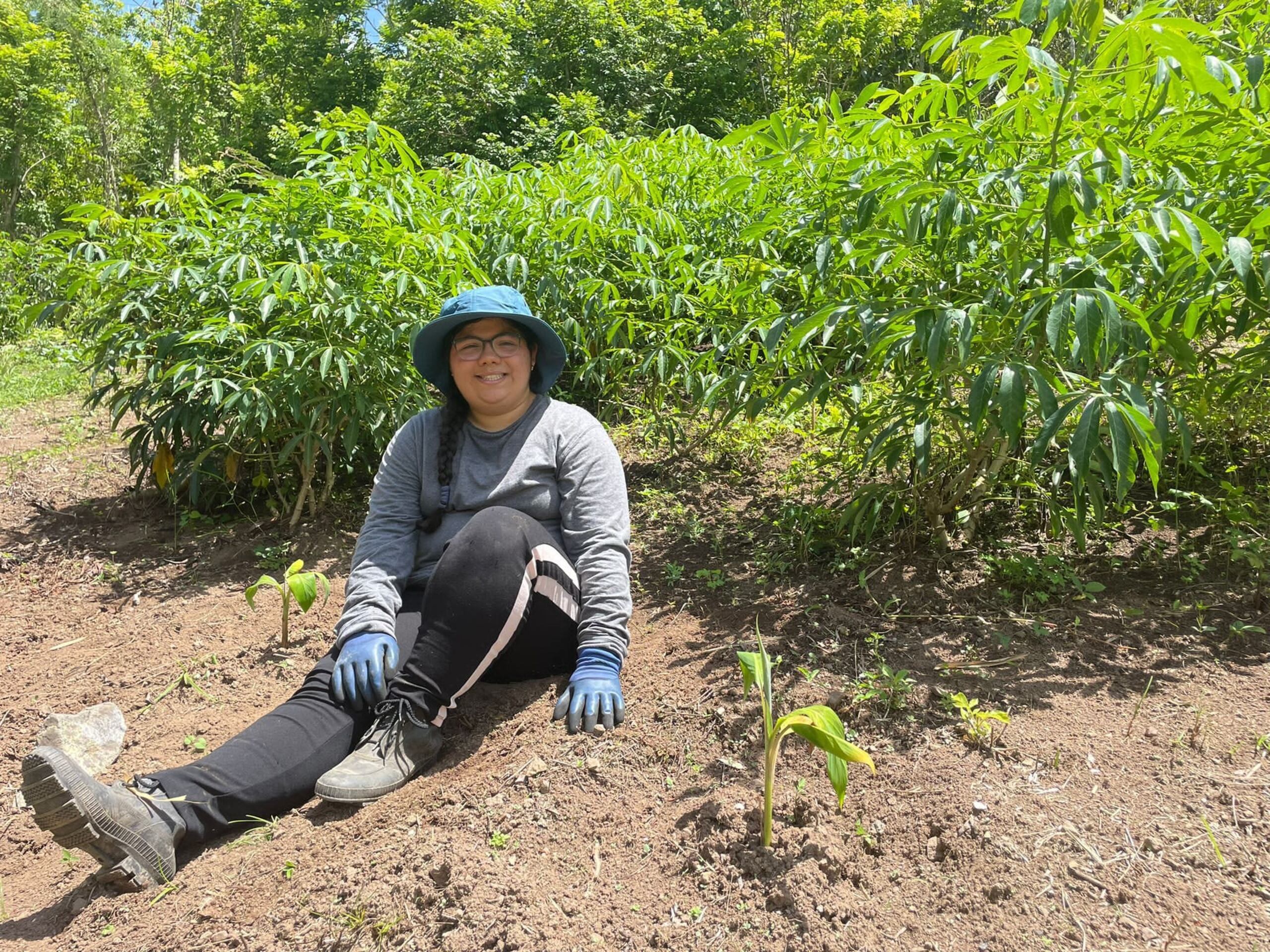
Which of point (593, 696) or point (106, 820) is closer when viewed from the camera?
point (106, 820)

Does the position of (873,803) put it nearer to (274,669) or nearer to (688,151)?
(274,669)

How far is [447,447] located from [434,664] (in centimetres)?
56

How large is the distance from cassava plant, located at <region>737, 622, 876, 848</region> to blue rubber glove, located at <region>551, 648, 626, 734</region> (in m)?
0.41

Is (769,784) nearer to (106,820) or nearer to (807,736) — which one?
(807,736)

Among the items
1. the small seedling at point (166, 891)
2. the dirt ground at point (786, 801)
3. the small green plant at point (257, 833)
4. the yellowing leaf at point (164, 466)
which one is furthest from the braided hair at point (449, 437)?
the yellowing leaf at point (164, 466)

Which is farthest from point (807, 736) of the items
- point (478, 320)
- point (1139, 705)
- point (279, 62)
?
point (279, 62)

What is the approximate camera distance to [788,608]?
2.19 m

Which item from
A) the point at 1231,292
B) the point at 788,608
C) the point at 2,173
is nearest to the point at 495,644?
the point at 788,608

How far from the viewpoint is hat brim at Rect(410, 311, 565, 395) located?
1982 mm

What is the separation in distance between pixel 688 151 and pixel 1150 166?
6.23 feet

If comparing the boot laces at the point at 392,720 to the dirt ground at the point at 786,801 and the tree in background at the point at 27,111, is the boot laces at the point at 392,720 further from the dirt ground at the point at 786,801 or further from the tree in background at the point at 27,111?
the tree in background at the point at 27,111

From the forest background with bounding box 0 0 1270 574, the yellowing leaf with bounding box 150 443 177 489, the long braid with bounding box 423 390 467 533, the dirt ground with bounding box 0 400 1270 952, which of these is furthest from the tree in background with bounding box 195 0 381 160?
the dirt ground with bounding box 0 400 1270 952

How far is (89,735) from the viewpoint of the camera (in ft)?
6.68

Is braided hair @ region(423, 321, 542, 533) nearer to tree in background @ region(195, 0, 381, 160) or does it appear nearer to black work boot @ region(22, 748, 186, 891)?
black work boot @ region(22, 748, 186, 891)
